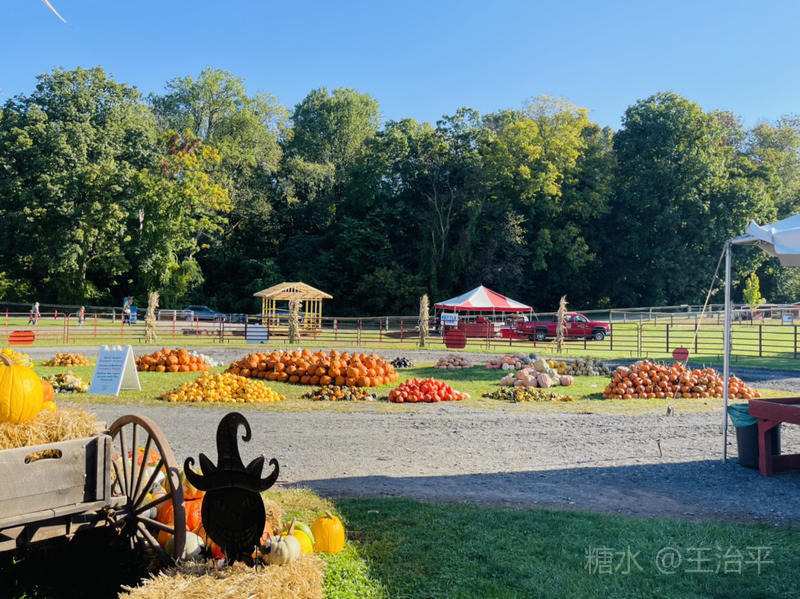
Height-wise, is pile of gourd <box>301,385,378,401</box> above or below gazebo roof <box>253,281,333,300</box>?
below

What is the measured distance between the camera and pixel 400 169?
53.1 m

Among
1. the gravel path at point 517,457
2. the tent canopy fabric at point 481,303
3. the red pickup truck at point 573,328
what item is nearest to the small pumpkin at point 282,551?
the gravel path at point 517,457

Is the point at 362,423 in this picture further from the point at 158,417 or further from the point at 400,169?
the point at 400,169

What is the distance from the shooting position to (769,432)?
23.5ft

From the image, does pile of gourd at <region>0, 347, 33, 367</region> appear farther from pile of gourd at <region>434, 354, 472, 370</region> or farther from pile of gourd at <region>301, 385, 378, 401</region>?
pile of gourd at <region>434, 354, 472, 370</region>

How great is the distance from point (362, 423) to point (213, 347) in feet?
53.1

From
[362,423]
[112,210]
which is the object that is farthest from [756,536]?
[112,210]

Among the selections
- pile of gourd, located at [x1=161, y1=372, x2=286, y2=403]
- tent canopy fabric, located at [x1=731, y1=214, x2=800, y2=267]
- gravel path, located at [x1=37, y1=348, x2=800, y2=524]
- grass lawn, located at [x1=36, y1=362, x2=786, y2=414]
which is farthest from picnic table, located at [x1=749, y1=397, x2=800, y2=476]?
pile of gourd, located at [x1=161, y1=372, x2=286, y2=403]

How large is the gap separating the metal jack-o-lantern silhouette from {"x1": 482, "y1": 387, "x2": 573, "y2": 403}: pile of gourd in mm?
9951

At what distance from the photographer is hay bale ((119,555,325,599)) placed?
312 centimetres

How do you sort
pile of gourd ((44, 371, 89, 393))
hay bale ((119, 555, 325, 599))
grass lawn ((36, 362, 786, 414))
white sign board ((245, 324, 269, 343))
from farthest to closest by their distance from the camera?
white sign board ((245, 324, 269, 343)), pile of gourd ((44, 371, 89, 393)), grass lawn ((36, 362, 786, 414)), hay bale ((119, 555, 325, 599))

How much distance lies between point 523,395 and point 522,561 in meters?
8.74

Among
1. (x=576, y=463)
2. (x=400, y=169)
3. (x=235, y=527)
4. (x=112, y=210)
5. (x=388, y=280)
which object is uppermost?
(x=400, y=169)

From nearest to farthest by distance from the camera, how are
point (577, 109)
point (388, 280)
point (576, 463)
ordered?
point (576, 463) < point (388, 280) < point (577, 109)
